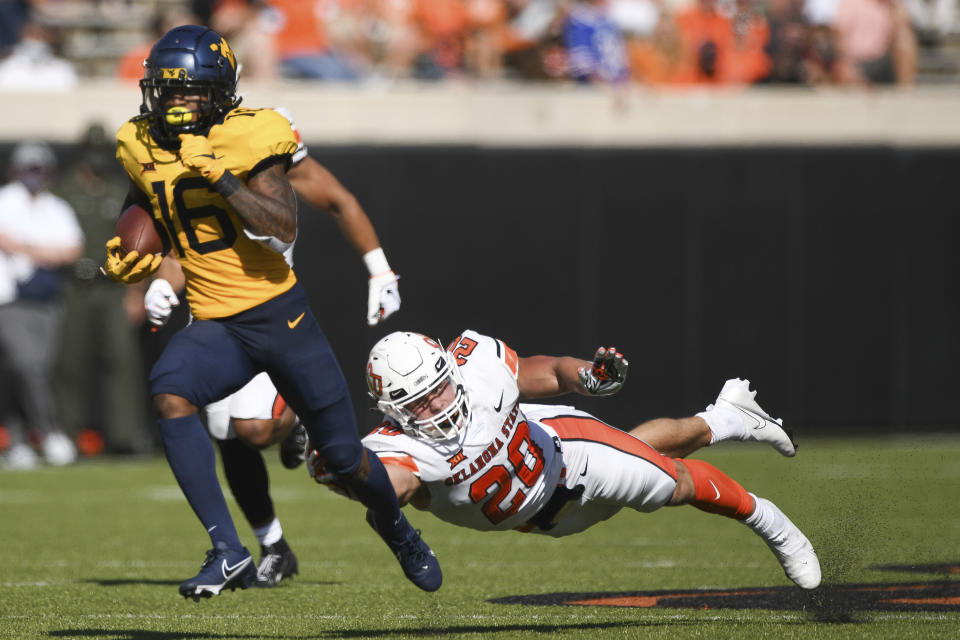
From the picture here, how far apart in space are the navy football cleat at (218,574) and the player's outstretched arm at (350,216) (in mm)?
1317

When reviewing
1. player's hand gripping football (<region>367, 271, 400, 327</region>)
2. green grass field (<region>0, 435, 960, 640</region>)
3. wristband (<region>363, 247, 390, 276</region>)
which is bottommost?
green grass field (<region>0, 435, 960, 640</region>)

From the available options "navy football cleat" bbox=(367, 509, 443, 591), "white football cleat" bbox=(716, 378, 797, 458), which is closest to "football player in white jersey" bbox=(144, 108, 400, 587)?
"navy football cleat" bbox=(367, 509, 443, 591)

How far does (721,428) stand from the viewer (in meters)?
5.17

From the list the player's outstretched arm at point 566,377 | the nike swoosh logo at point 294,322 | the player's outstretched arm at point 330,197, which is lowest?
the player's outstretched arm at point 566,377

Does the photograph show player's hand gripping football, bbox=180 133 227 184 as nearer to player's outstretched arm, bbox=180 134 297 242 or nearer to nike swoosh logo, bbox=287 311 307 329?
player's outstretched arm, bbox=180 134 297 242

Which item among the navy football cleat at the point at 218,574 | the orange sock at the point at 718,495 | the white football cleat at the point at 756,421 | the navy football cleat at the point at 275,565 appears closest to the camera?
the navy football cleat at the point at 218,574

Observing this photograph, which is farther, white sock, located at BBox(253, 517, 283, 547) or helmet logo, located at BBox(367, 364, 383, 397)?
white sock, located at BBox(253, 517, 283, 547)

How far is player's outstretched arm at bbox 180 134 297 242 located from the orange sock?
5.09 ft

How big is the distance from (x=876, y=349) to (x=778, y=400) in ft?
3.03

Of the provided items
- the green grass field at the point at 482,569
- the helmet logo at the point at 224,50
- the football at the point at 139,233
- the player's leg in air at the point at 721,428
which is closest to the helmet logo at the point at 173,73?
the helmet logo at the point at 224,50

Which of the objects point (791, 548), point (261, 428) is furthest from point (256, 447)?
point (791, 548)

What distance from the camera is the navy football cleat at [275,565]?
5.80 metres

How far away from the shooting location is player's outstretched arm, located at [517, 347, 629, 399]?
4637 mm

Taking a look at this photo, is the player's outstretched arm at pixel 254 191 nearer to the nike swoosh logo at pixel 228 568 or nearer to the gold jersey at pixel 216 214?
the gold jersey at pixel 216 214
